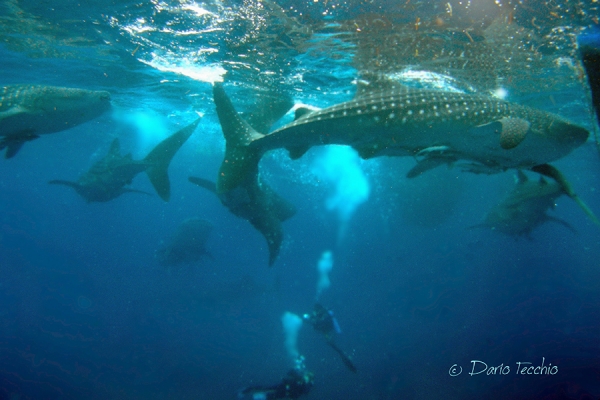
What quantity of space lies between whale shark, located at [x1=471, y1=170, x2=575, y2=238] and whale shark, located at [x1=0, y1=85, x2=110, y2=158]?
14033mm

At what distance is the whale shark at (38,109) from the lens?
23.4 feet

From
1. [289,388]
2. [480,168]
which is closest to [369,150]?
[480,168]

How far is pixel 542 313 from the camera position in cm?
2273

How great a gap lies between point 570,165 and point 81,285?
54.8m

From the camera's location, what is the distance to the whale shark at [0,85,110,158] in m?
7.14

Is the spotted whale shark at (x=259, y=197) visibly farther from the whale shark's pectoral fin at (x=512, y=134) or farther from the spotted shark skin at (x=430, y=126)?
the whale shark's pectoral fin at (x=512, y=134)

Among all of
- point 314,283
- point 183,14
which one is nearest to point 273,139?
point 183,14

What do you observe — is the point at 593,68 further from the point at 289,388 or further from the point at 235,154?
the point at 289,388

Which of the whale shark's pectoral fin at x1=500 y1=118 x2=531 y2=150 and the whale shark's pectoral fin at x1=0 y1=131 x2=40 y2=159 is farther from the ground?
the whale shark's pectoral fin at x1=500 y1=118 x2=531 y2=150

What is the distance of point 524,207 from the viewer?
40.3 feet

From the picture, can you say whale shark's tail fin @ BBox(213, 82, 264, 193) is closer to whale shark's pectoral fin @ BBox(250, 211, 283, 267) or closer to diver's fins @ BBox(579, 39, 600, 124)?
whale shark's pectoral fin @ BBox(250, 211, 283, 267)

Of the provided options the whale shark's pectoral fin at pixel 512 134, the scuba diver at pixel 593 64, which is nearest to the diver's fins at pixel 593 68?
the scuba diver at pixel 593 64

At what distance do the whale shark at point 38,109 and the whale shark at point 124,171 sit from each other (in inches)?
81.6

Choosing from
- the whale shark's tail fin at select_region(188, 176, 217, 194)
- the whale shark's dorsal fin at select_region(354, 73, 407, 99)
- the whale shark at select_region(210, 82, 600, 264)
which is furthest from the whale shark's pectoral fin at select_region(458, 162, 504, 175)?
the whale shark's tail fin at select_region(188, 176, 217, 194)
